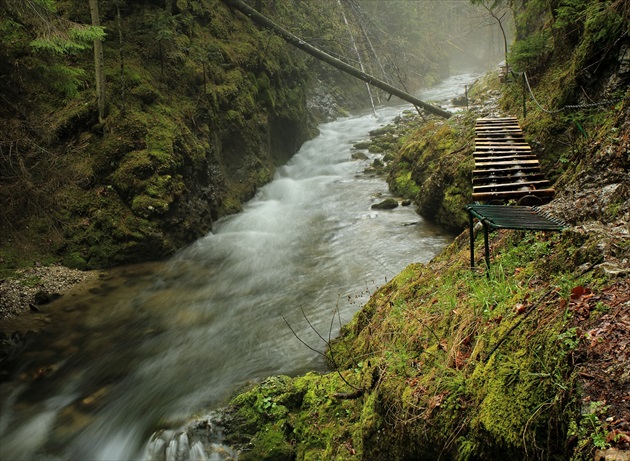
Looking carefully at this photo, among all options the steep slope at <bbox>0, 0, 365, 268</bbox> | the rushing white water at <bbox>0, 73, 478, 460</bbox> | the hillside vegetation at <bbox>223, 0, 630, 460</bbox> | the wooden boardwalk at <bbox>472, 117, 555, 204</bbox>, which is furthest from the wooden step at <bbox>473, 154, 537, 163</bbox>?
the steep slope at <bbox>0, 0, 365, 268</bbox>

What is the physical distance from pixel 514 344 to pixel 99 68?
11.0 m

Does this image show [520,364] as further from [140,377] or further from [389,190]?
[389,190]

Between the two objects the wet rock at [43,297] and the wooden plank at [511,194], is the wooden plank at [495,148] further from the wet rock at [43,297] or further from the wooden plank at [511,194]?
the wet rock at [43,297]

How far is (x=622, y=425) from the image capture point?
69.0 inches

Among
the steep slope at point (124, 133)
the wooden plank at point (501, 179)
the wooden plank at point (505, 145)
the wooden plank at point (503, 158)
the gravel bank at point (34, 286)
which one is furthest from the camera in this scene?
the steep slope at point (124, 133)

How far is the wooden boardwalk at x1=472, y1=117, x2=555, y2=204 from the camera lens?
5.46 meters

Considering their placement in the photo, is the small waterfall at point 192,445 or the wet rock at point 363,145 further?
the wet rock at point 363,145

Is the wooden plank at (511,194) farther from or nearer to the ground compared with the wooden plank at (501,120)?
nearer to the ground

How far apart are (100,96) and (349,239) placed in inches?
295

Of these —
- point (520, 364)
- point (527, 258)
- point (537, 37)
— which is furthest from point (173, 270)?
point (537, 37)

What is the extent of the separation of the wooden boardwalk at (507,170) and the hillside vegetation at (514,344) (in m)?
0.28

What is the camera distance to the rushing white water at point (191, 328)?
17.0 ft

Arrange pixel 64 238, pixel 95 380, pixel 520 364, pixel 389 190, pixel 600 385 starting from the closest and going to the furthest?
pixel 600 385 < pixel 520 364 < pixel 95 380 < pixel 64 238 < pixel 389 190

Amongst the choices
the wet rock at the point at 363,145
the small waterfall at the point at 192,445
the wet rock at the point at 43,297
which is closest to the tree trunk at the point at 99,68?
the wet rock at the point at 43,297
